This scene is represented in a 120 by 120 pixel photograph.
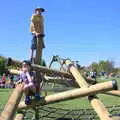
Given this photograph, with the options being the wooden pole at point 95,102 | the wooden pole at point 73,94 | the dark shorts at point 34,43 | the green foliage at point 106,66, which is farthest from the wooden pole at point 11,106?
the green foliage at point 106,66

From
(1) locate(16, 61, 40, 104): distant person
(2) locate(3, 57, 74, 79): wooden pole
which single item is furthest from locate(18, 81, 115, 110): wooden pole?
(2) locate(3, 57, 74, 79): wooden pole

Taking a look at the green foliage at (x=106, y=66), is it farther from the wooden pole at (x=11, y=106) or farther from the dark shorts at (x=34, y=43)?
the wooden pole at (x=11, y=106)

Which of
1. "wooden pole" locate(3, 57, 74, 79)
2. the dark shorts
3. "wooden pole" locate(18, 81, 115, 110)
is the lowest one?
"wooden pole" locate(18, 81, 115, 110)

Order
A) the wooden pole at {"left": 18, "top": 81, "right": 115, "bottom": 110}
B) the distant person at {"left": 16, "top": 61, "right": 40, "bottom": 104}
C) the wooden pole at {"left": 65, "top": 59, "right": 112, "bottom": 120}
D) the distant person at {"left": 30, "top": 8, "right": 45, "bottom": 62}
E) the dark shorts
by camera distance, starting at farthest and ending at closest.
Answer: the distant person at {"left": 30, "top": 8, "right": 45, "bottom": 62}
the dark shorts
the distant person at {"left": 16, "top": 61, "right": 40, "bottom": 104}
the wooden pole at {"left": 18, "top": 81, "right": 115, "bottom": 110}
the wooden pole at {"left": 65, "top": 59, "right": 112, "bottom": 120}

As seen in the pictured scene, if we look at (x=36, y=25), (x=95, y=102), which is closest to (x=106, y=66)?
(x=36, y=25)

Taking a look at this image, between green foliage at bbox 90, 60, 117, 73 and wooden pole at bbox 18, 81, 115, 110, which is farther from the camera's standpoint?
green foliage at bbox 90, 60, 117, 73

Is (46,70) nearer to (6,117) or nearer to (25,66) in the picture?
(25,66)

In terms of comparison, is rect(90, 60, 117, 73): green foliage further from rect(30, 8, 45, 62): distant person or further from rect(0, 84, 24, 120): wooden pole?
rect(0, 84, 24, 120): wooden pole

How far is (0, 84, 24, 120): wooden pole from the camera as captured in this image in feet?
20.0

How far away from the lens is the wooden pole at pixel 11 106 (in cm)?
609

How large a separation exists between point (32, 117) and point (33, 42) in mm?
1748

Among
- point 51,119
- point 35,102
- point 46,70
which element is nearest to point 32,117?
point 51,119

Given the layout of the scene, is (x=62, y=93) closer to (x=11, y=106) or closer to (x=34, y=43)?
(x=11, y=106)

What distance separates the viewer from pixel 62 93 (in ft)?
25.0
